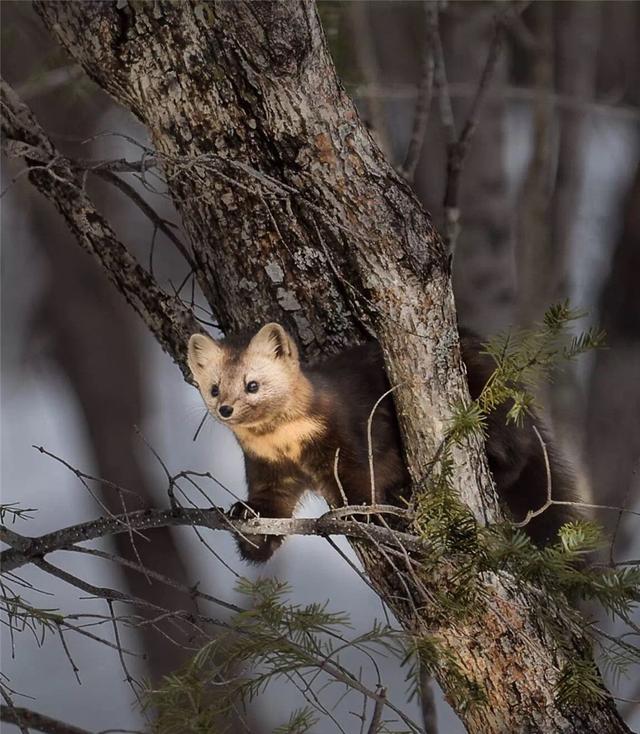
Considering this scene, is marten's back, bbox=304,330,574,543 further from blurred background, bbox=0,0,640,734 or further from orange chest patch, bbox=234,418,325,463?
blurred background, bbox=0,0,640,734

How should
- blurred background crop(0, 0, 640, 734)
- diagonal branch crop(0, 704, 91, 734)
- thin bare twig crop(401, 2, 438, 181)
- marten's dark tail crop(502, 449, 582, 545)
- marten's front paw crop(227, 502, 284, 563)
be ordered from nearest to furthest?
diagonal branch crop(0, 704, 91, 734) < marten's front paw crop(227, 502, 284, 563) < marten's dark tail crop(502, 449, 582, 545) < thin bare twig crop(401, 2, 438, 181) < blurred background crop(0, 0, 640, 734)

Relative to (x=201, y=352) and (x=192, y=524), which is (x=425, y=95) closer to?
(x=201, y=352)

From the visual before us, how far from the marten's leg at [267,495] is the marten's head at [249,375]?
0.15 metres

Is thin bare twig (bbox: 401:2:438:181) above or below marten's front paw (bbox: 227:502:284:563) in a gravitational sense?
above

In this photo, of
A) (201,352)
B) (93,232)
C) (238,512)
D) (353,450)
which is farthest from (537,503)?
(93,232)

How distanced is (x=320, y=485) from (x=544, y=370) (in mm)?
723

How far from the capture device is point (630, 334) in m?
5.27

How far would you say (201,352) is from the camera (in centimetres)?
279

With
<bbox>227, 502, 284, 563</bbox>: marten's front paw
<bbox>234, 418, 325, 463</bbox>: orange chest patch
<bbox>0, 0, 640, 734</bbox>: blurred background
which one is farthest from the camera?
<bbox>0, 0, 640, 734</bbox>: blurred background

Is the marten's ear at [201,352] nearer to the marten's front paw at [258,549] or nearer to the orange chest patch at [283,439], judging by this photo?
the orange chest patch at [283,439]

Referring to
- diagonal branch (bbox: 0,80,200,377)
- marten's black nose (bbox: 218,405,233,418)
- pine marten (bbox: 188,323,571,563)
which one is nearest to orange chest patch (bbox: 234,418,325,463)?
pine marten (bbox: 188,323,571,563)

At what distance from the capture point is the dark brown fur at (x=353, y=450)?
2.72 meters

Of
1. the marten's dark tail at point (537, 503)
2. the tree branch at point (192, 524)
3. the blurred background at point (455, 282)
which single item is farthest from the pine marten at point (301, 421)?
the blurred background at point (455, 282)

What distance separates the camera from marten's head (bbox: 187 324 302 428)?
271 centimetres
